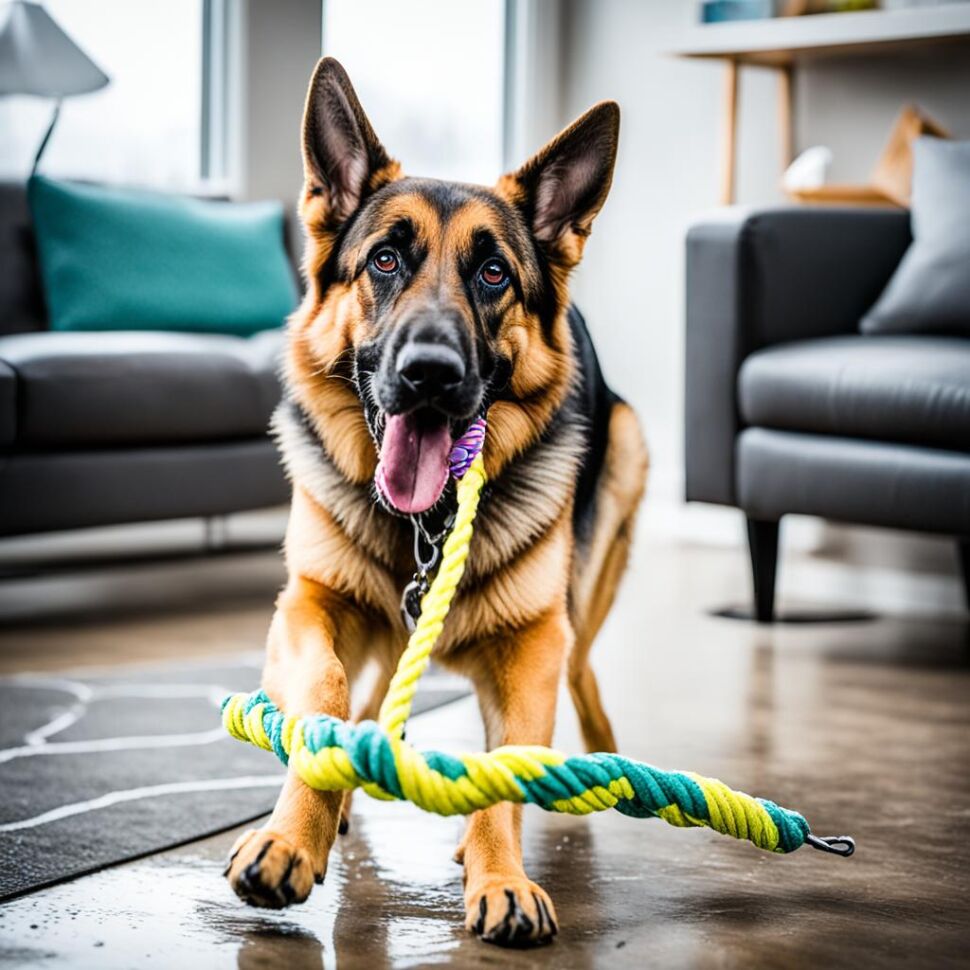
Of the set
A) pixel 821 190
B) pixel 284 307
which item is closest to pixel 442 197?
pixel 284 307

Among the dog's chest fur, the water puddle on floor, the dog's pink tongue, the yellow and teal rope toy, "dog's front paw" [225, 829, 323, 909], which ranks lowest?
the water puddle on floor

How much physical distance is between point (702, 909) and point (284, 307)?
302 cm

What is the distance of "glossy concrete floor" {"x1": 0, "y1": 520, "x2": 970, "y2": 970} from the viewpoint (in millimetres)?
1555

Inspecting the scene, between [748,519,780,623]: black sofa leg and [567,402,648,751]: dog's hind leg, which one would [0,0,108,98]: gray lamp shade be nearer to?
[748,519,780,623]: black sofa leg

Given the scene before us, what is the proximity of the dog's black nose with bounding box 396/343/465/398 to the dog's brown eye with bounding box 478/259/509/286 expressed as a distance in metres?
0.22

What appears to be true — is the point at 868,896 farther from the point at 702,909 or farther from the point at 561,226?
the point at 561,226

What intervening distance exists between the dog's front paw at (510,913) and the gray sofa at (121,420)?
1720mm

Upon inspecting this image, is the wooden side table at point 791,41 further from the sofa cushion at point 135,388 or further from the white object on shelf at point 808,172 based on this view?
the sofa cushion at point 135,388

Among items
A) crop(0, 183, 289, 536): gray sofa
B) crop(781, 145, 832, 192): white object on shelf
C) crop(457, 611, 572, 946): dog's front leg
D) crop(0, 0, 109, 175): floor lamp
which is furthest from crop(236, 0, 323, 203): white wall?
crop(457, 611, 572, 946): dog's front leg

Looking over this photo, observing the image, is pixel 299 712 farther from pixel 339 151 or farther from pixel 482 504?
pixel 339 151

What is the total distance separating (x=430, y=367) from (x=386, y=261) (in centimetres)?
26

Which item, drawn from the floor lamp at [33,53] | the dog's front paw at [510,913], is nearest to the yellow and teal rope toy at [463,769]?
the dog's front paw at [510,913]

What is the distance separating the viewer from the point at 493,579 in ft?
6.31

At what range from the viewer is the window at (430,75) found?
17.6 feet
